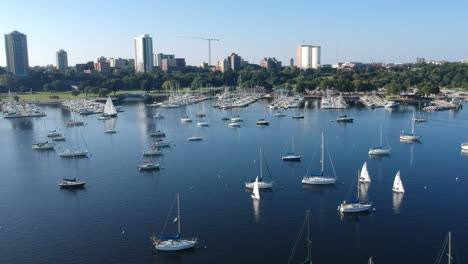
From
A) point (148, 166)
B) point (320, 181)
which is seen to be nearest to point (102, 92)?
point (148, 166)

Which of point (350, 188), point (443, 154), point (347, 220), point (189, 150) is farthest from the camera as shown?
point (189, 150)

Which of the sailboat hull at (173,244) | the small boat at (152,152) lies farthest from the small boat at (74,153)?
the sailboat hull at (173,244)

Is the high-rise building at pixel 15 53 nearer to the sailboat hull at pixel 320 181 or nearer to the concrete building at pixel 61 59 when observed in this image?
the concrete building at pixel 61 59

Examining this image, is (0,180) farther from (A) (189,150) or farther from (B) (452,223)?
(B) (452,223)

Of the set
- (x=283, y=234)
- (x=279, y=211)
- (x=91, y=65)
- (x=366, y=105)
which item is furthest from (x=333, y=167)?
(x=91, y=65)

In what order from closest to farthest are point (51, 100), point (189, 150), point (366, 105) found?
point (189, 150) → point (366, 105) → point (51, 100)

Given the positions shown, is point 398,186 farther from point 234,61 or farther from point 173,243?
point 234,61

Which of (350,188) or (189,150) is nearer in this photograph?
(350,188)
